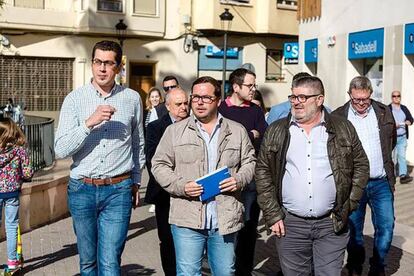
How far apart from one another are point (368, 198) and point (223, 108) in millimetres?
1634

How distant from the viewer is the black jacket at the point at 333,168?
15.8 feet

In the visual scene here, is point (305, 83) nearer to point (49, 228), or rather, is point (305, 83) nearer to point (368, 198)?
point (368, 198)

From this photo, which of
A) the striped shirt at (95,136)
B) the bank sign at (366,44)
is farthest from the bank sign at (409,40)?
the striped shirt at (95,136)

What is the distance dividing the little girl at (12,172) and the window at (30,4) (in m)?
19.6

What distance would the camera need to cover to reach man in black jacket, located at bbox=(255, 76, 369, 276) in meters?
4.80

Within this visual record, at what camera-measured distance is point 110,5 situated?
2642 centimetres

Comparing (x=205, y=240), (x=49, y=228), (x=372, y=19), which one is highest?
(x=372, y=19)

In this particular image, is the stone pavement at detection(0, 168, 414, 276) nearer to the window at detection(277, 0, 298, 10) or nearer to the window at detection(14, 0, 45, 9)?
the window at detection(14, 0, 45, 9)

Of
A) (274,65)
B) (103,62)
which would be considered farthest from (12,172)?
(274,65)

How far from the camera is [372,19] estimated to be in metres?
18.2

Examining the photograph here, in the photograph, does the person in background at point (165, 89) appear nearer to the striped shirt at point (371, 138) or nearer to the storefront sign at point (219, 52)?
the striped shirt at point (371, 138)

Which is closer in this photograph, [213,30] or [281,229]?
[281,229]

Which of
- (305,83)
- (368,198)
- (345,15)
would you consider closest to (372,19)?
(345,15)

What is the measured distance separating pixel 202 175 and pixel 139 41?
2332 cm
